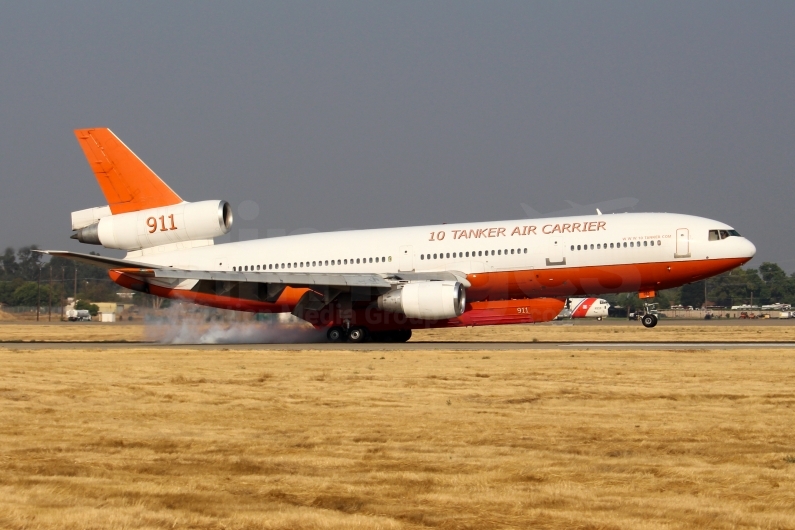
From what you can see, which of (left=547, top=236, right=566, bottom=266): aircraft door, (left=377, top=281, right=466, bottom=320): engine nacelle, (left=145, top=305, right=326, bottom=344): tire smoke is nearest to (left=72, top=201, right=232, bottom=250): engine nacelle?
(left=145, top=305, right=326, bottom=344): tire smoke

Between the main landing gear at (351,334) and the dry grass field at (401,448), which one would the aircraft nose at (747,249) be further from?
the main landing gear at (351,334)

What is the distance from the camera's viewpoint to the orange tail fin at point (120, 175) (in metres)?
38.2

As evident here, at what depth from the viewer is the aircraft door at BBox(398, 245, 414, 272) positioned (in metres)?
35.8

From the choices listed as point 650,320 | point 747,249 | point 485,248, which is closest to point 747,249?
point 747,249

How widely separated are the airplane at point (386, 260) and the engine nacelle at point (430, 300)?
0.05 m

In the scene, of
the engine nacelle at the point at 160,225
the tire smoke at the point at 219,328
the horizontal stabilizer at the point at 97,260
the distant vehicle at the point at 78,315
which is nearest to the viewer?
the horizontal stabilizer at the point at 97,260

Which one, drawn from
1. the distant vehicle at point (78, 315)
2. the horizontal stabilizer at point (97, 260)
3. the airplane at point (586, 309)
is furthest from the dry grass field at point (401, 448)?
the distant vehicle at point (78, 315)

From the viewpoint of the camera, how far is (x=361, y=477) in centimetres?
971

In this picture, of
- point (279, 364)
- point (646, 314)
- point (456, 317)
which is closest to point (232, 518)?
point (279, 364)

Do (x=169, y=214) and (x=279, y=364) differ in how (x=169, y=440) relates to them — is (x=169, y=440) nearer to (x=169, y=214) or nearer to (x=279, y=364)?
(x=279, y=364)

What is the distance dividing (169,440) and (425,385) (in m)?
7.62

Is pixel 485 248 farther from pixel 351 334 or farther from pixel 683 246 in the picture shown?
pixel 683 246

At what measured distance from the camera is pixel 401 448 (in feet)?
37.8

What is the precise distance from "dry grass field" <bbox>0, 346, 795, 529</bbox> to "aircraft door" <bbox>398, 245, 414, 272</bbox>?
1419 centimetres
